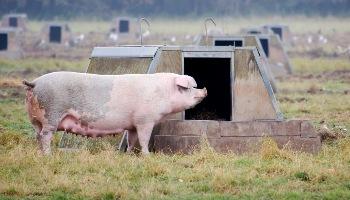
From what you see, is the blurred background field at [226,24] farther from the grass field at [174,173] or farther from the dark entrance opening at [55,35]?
the grass field at [174,173]

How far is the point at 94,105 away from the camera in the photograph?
13.5m

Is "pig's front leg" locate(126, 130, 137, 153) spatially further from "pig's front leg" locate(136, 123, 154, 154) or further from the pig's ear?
the pig's ear

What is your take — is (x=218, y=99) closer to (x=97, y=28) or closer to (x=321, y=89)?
(x=321, y=89)

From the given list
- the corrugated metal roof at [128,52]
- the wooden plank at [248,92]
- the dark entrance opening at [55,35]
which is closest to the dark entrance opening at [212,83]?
the wooden plank at [248,92]

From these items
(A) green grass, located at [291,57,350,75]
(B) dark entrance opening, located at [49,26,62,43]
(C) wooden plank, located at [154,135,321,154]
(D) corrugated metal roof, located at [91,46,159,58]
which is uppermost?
(B) dark entrance opening, located at [49,26,62,43]

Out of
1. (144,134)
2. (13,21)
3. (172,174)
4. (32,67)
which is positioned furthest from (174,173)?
(13,21)

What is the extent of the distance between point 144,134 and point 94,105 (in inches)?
33.6

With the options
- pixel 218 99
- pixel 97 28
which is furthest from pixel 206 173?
pixel 97 28

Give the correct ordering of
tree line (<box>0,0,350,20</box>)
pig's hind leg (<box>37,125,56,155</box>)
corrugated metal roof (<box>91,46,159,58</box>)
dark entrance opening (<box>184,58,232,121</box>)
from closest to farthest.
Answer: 1. pig's hind leg (<box>37,125,56,155</box>)
2. corrugated metal roof (<box>91,46,159,58</box>)
3. dark entrance opening (<box>184,58,232,121</box>)
4. tree line (<box>0,0,350,20</box>)

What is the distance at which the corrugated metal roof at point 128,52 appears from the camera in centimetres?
1473

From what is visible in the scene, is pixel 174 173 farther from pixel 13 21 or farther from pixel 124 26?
pixel 13 21

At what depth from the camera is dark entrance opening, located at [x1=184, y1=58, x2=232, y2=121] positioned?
1650cm

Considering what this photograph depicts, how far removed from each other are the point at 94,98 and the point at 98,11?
83.4 m

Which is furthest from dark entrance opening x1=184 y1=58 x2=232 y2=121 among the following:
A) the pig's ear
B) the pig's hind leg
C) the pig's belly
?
the pig's hind leg
